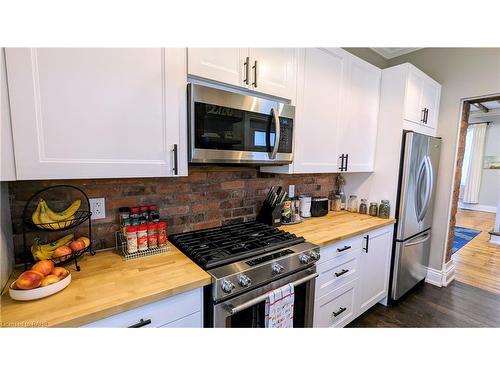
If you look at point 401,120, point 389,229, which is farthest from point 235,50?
point 389,229

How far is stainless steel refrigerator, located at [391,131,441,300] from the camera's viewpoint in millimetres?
2201

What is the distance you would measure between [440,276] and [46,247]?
362 centimetres

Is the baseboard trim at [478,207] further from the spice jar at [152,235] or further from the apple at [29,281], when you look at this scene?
the apple at [29,281]

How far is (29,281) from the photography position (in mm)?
862

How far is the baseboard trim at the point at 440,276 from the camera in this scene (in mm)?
2744

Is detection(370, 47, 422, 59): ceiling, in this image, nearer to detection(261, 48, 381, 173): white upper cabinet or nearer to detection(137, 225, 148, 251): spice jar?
detection(261, 48, 381, 173): white upper cabinet

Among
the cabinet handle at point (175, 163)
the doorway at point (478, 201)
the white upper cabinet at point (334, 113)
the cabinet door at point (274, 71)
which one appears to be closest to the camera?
the cabinet handle at point (175, 163)

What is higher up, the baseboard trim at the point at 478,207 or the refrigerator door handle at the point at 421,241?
the refrigerator door handle at the point at 421,241

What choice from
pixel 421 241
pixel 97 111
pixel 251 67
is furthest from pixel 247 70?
pixel 421 241

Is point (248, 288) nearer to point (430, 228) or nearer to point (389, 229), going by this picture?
point (389, 229)

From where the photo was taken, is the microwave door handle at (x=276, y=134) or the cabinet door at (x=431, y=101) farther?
Result: the cabinet door at (x=431, y=101)

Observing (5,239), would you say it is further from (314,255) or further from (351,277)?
(351,277)

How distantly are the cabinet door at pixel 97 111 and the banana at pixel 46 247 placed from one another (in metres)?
0.38

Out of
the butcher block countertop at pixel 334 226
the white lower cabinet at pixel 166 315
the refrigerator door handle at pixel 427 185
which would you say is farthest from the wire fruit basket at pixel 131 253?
the refrigerator door handle at pixel 427 185
